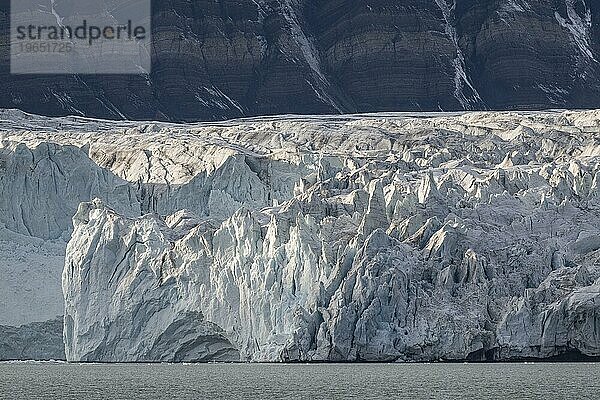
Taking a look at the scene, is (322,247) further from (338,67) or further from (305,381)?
(338,67)

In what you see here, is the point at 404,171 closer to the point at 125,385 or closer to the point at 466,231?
the point at 466,231

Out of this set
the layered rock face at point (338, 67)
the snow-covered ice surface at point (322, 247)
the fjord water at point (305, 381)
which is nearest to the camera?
the fjord water at point (305, 381)

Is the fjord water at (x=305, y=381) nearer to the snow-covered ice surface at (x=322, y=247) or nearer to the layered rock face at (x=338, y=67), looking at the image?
the snow-covered ice surface at (x=322, y=247)

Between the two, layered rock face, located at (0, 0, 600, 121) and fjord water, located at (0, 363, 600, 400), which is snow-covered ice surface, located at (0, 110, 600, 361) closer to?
fjord water, located at (0, 363, 600, 400)

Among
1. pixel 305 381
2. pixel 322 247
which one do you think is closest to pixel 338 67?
pixel 322 247

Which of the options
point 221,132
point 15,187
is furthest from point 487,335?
point 221,132

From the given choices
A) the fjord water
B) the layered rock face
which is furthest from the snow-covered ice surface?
the layered rock face

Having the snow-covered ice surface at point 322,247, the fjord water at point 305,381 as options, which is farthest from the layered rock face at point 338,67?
the fjord water at point 305,381
